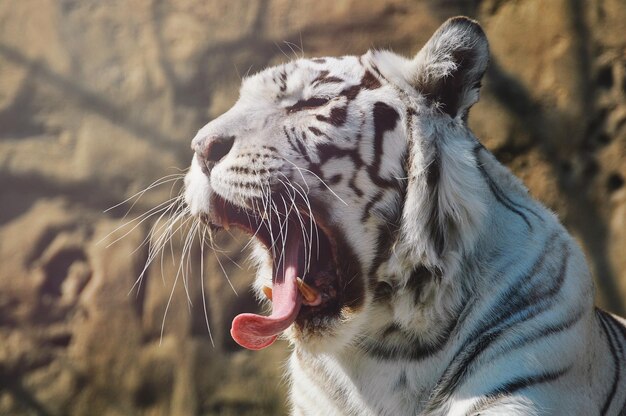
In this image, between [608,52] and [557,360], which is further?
[608,52]

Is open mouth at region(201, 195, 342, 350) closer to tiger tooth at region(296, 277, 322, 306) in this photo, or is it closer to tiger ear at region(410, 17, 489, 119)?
tiger tooth at region(296, 277, 322, 306)

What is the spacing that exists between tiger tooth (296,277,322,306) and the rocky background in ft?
4.27

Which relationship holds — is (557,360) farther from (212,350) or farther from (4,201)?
(4,201)

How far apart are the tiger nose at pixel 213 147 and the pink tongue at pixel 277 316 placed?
286 millimetres

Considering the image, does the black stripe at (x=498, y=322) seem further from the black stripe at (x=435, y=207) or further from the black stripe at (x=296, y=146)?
the black stripe at (x=296, y=146)

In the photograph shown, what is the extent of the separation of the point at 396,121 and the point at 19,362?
88.7 inches

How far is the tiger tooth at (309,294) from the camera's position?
5.97 feet

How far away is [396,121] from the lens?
5.99 feet

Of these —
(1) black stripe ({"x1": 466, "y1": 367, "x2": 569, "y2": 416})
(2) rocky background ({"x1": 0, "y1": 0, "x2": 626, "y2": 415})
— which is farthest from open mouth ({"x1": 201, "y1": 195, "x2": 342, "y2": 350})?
(2) rocky background ({"x1": 0, "y1": 0, "x2": 626, "y2": 415})

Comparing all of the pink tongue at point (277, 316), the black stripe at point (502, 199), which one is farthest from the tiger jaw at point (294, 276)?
the black stripe at point (502, 199)

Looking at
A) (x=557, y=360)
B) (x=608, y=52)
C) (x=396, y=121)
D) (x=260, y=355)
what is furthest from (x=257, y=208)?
(x=608, y=52)

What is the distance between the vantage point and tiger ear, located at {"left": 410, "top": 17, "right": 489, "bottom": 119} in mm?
1797

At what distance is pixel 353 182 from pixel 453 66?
1.12 feet

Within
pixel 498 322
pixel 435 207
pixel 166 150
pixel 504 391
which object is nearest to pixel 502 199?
pixel 435 207
